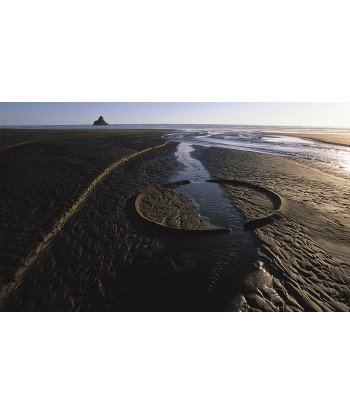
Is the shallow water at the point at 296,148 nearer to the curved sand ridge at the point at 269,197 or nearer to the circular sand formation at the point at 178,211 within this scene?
the curved sand ridge at the point at 269,197

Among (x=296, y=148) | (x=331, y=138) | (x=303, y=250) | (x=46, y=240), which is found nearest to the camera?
(x=303, y=250)

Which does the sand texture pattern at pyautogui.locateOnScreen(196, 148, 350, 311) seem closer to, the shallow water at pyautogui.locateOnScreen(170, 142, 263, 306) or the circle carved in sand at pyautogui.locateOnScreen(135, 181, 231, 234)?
the shallow water at pyautogui.locateOnScreen(170, 142, 263, 306)

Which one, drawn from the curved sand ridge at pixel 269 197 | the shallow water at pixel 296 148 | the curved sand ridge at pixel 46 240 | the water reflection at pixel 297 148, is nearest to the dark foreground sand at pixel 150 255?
the curved sand ridge at pixel 46 240

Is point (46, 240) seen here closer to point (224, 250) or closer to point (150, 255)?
point (150, 255)

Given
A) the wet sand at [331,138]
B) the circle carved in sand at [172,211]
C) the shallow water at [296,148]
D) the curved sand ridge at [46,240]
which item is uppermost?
the curved sand ridge at [46,240]

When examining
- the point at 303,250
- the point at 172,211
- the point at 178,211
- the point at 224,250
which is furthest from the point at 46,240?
the point at 303,250

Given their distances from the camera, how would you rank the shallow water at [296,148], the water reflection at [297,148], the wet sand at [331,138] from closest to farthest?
the shallow water at [296,148] < the water reflection at [297,148] < the wet sand at [331,138]

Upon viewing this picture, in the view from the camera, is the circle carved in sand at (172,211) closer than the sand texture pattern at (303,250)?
No

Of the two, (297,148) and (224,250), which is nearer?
(224,250)

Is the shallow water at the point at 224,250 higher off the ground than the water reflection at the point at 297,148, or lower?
higher
